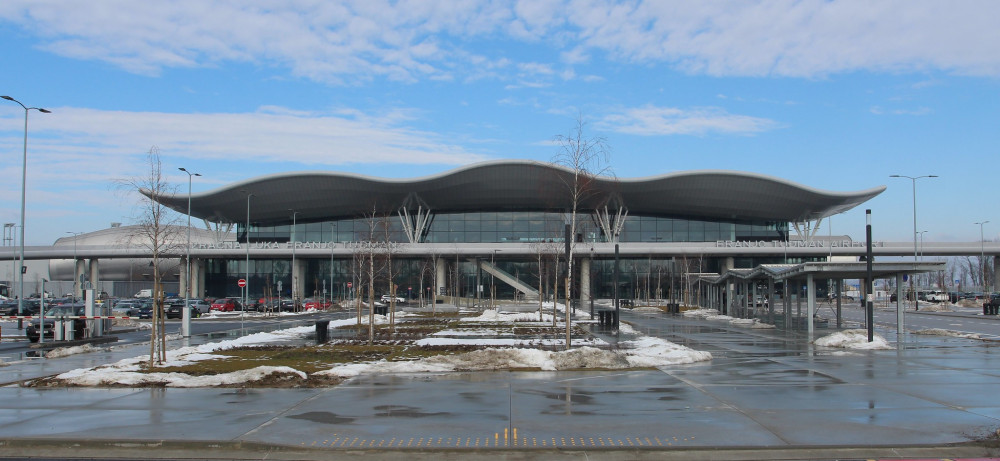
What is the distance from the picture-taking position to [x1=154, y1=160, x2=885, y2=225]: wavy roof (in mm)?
88875

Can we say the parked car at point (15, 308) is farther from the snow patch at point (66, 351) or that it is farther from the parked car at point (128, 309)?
the snow patch at point (66, 351)

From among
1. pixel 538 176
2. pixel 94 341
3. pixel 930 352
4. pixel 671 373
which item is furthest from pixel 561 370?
pixel 538 176

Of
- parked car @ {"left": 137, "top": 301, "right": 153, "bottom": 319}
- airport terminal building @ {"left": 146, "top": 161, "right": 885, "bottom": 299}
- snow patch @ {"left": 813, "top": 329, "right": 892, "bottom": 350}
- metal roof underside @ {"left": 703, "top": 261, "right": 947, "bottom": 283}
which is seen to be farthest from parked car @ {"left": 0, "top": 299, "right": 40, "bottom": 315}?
snow patch @ {"left": 813, "top": 329, "right": 892, "bottom": 350}

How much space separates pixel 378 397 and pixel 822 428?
740 centimetres

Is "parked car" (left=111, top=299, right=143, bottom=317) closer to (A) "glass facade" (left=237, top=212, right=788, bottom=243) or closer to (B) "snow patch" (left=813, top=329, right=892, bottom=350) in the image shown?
(A) "glass facade" (left=237, top=212, right=788, bottom=243)

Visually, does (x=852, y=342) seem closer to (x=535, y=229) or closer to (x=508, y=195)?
(x=508, y=195)

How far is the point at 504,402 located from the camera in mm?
13281

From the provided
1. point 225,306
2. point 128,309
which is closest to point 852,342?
point 128,309

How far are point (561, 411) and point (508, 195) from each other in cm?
8314

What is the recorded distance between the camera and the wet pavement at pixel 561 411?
10.2 metres

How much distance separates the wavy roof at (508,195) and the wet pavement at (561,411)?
67.9m

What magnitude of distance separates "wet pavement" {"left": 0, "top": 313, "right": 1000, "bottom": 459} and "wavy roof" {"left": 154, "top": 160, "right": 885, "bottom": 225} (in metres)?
67.9

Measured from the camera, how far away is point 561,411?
484 inches

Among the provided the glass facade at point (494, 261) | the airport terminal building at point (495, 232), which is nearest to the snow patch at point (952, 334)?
the airport terminal building at point (495, 232)
